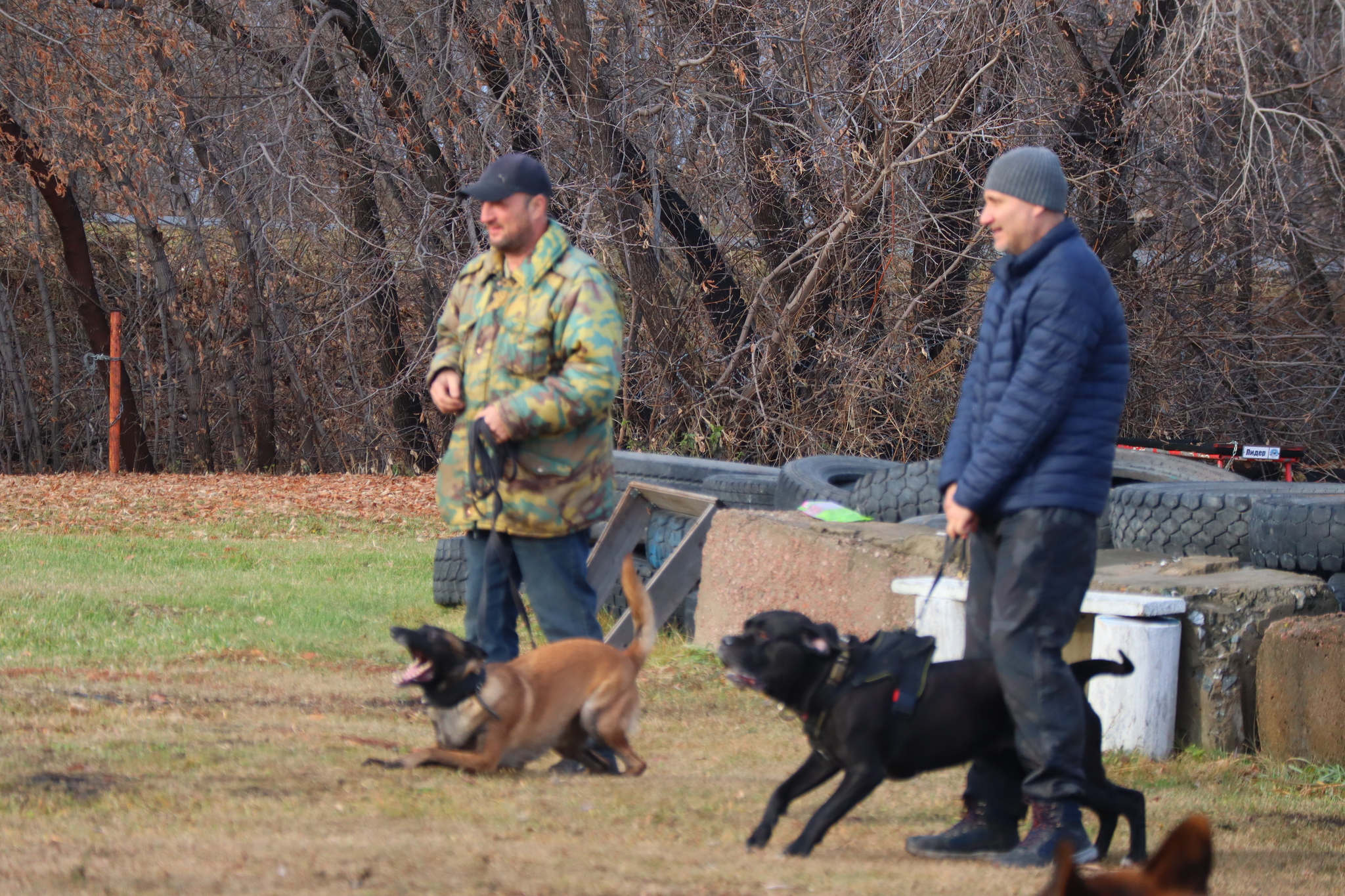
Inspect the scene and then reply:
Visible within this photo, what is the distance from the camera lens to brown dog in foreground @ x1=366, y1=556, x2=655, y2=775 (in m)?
4.27

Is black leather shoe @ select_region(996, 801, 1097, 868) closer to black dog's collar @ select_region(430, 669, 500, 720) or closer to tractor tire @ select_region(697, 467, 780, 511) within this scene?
black dog's collar @ select_region(430, 669, 500, 720)

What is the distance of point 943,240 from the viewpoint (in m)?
13.0

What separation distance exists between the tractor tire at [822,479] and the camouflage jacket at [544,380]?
3736 millimetres

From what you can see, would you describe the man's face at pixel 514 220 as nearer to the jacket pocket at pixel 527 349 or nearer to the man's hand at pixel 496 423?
the jacket pocket at pixel 527 349

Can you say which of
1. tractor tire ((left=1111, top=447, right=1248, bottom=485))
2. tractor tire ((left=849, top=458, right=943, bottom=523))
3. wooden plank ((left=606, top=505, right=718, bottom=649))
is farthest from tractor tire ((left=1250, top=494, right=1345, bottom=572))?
tractor tire ((left=1111, top=447, right=1248, bottom=485))

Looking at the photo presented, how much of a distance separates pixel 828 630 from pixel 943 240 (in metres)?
9.86

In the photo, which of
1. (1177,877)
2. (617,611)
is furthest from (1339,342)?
(1177,877)

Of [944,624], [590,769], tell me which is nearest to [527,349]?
[590,769]

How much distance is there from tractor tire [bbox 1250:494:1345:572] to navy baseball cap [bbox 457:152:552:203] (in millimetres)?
4267

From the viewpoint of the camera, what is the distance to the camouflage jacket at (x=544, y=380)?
4340 mm

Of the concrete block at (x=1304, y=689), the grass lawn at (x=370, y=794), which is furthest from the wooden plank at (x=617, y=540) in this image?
the concrete block at (x=1304, y=689)

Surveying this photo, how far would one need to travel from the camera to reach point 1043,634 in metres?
3.72

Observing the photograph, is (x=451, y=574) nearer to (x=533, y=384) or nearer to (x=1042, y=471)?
(x=533, y=384)

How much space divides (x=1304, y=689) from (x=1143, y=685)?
2.23 feet
